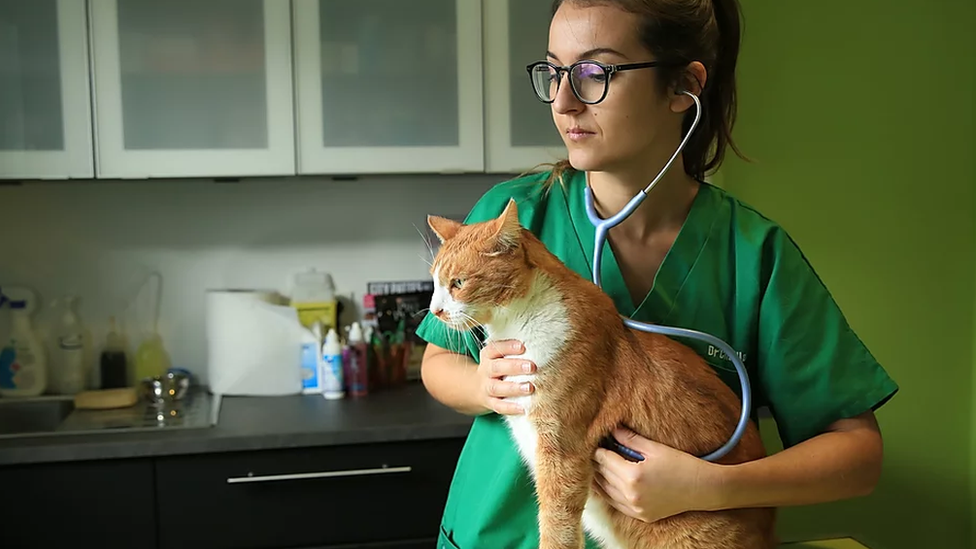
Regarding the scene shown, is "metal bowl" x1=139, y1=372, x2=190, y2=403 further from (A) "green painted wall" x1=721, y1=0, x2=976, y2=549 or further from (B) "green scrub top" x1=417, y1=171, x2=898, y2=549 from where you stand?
(A) "green painted wall" x1=721, y1=0, x2=976, y2=549

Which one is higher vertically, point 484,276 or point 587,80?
point 587,80

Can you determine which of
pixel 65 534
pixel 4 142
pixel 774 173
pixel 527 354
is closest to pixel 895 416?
pixel 774 173

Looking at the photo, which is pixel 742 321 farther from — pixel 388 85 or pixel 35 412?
pixel 35 412

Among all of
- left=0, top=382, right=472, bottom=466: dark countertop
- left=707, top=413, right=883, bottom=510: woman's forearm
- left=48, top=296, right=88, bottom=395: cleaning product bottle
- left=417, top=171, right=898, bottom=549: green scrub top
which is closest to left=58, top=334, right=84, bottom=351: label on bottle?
left=48, top=296, right=88, bottom=395: cleaning product bottle

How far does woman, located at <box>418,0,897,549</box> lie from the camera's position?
88 centimetres

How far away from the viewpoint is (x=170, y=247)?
2285mm

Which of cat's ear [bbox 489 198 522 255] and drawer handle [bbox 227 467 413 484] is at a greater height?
cat's ear [bbox 489 198 522 255]

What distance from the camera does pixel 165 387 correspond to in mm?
2133

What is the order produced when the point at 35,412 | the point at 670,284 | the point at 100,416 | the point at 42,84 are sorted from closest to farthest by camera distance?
the point at 670,284, the point at 42,84, the point at 100,416, the point at 35,412

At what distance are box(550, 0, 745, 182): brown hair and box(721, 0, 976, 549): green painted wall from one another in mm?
1157

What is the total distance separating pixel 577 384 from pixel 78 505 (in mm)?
1346

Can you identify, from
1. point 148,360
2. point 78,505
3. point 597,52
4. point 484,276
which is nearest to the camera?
point 484,276

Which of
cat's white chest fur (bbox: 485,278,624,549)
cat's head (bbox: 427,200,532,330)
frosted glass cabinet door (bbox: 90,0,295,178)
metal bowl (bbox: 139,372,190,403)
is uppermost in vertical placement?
frosted glass cabinet door (bbox: 90,0,295,178)

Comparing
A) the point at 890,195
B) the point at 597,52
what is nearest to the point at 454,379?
the point at 597,52
